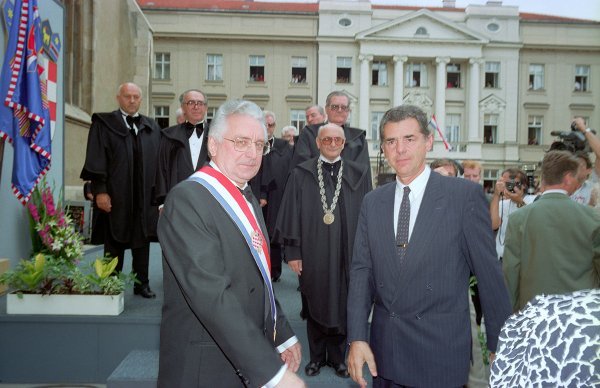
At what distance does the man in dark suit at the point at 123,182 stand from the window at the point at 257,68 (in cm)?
3370

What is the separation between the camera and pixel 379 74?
39.5 metres

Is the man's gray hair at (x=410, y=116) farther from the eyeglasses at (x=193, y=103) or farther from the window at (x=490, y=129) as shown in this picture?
the window at (x=490, y=129)

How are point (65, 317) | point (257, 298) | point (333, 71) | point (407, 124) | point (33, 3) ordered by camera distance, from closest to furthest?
point (257, 298)
point (407, 124)
point (65, 317)
point (33, 3)
point (333, 71)

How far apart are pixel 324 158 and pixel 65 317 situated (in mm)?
2869

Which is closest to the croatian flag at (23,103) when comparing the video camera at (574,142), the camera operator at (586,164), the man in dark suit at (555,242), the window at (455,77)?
the man in dark suit at (555,242)

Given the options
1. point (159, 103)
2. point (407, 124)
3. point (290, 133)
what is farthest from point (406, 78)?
point (407, 124)

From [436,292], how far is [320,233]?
2.41m

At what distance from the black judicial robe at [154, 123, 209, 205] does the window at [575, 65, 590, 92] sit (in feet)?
138

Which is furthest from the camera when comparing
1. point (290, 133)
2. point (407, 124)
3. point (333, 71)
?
point (333, 71)

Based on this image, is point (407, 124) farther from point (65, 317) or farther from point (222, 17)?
point (222, 17)

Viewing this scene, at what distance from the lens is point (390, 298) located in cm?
246

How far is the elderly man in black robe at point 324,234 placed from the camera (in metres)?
4.51

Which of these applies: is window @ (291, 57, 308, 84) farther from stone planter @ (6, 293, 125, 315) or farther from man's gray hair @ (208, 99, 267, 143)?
man's gray hair @ (208, 99, 267, 143)

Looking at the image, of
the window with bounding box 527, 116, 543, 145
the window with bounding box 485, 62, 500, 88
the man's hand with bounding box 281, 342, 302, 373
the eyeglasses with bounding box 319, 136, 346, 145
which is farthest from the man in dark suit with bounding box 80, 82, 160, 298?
the window with bounding box 527, 116, 543, 145
